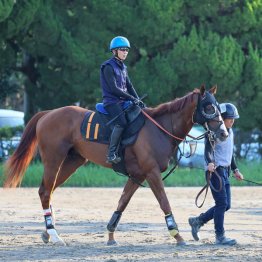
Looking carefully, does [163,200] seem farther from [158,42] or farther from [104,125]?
[158,42]

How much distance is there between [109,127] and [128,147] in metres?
0.41

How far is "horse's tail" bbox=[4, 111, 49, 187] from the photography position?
1361 cm

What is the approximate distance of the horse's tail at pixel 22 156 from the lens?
13609 mm

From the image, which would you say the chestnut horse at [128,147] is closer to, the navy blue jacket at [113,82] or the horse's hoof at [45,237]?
the horse's hoof at [45,237]

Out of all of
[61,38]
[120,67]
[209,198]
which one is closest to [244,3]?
[61,38]

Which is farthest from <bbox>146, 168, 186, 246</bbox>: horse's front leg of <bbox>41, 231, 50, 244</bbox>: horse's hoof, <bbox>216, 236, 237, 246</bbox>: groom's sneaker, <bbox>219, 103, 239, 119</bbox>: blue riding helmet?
<bbox>41, 231, 50, 244</bbox>: horse's hoof

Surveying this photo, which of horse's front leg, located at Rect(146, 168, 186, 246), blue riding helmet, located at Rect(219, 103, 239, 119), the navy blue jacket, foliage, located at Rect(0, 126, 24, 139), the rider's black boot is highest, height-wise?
the navy blue jacket

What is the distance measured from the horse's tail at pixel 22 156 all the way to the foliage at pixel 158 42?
11.2 meters

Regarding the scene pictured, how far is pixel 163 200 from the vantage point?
11883mm

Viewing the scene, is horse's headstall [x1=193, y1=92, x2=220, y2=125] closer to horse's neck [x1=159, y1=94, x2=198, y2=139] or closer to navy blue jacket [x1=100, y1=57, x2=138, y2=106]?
horse's neck [x1=159, y1=94, x2=198, y2=139]

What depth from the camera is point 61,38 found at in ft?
83.0

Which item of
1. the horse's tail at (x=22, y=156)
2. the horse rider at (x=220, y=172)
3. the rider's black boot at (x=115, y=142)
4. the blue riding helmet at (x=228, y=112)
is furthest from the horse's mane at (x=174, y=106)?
the horse's tail at (x=22, y=156)

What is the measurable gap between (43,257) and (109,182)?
12293mm

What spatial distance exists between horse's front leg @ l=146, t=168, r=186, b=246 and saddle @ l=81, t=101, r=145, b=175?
1.79ft
